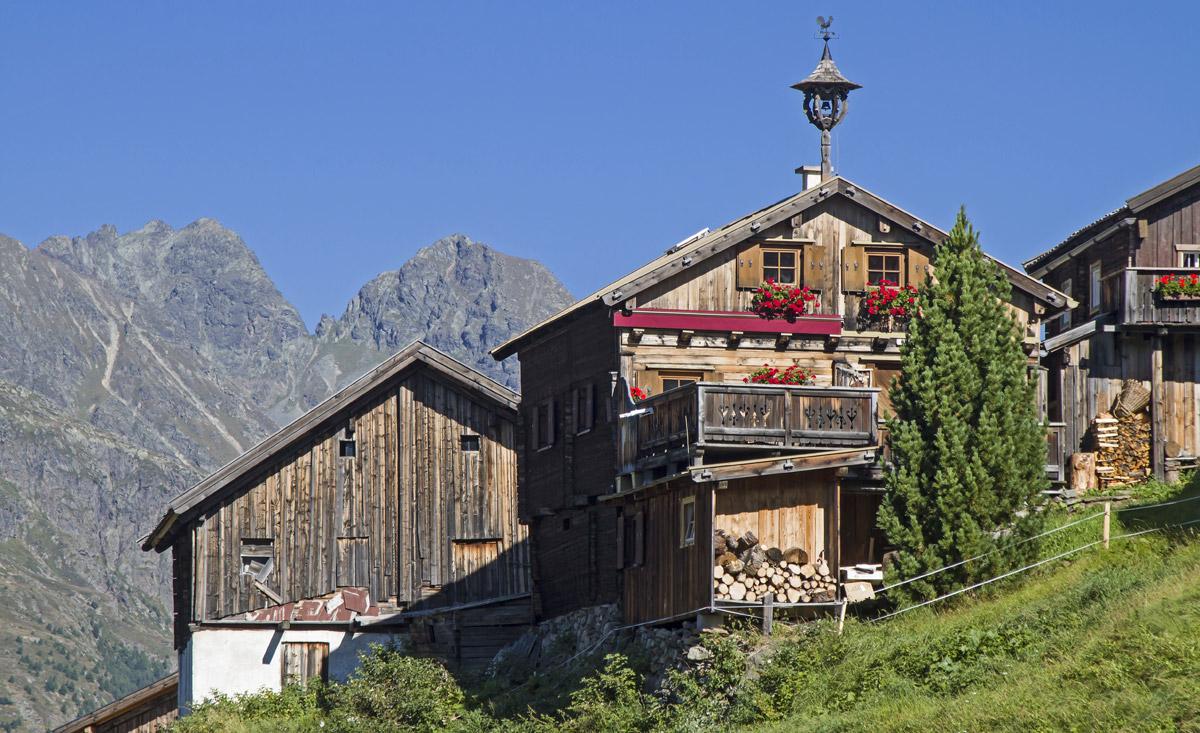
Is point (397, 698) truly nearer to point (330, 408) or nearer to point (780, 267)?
point (330, 408)

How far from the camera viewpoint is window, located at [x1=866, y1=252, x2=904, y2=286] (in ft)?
A: 123

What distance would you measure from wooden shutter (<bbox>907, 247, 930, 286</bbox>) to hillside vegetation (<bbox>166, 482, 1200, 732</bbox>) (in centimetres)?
657

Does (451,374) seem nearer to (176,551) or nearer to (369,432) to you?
(369,432)

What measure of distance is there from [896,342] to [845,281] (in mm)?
1800

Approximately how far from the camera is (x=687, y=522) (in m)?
30.7

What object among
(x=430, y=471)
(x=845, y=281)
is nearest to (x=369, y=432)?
(x=430, y=471)

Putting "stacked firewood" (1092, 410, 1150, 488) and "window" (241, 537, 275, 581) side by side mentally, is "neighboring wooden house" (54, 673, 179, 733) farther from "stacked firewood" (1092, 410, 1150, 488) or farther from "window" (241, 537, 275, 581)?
"stacked firewood" (1092, 410, 1150, 488)

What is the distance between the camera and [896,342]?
37.0m

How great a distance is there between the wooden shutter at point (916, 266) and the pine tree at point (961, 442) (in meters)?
6.58

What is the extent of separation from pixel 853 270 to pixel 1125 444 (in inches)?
302

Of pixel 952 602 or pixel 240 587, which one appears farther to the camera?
pixel 240 587

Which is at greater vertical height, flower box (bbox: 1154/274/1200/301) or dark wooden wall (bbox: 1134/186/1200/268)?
dark wooden wall (bbox: 1134/186/1200/268)

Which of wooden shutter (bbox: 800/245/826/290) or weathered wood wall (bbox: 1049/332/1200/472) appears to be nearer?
wooden shutter (bbox: 800/245/826/290)

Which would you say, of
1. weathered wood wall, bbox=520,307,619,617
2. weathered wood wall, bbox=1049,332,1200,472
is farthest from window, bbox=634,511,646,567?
weathered wood wall, bbox=1049,332,1200,472
